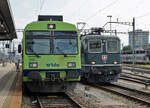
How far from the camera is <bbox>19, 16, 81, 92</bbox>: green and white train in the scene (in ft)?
31.7

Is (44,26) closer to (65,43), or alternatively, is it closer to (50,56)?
(65,43)

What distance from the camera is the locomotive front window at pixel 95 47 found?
1404 cm

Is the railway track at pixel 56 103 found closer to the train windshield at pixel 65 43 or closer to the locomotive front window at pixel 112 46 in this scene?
the train windshield at pixel 65 43

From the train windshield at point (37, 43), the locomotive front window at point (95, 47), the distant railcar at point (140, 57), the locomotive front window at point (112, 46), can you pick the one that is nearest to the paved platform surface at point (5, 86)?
the train windshield at point (37, 43)

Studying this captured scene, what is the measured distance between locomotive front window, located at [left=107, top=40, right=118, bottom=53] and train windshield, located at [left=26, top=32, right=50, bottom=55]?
5.10 meters

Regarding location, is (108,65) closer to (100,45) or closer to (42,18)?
(100,45)

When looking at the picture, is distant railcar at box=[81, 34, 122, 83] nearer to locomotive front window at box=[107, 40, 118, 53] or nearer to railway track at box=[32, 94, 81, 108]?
locomotive front window at box=[107, 40, 118, 53]

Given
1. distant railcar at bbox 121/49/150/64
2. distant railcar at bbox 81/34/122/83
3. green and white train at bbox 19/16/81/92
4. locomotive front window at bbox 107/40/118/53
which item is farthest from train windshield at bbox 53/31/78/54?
distant railcar at bbox 121/49/150/64

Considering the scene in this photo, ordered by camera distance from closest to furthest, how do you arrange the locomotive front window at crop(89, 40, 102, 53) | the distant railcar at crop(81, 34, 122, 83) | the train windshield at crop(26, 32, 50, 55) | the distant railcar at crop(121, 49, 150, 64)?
the train windshield at crop(26, 32, 50, 55) < the distant railcar at crop(81, 34, 122, 83) < the locomotive front window at crop(89, 40, 102, 53) < the distant railcar at crop(121, 49, 150, 64)

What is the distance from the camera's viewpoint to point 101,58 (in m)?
14.0

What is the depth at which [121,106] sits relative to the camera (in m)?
8.46

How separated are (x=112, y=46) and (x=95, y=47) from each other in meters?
0.99

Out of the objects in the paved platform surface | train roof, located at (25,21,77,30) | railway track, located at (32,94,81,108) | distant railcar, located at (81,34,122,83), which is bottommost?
railway track, located at (32,94,81,108)

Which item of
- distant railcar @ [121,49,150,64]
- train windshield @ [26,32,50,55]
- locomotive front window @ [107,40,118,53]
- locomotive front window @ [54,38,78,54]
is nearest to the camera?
train windshield @ [26,32,50,55]
